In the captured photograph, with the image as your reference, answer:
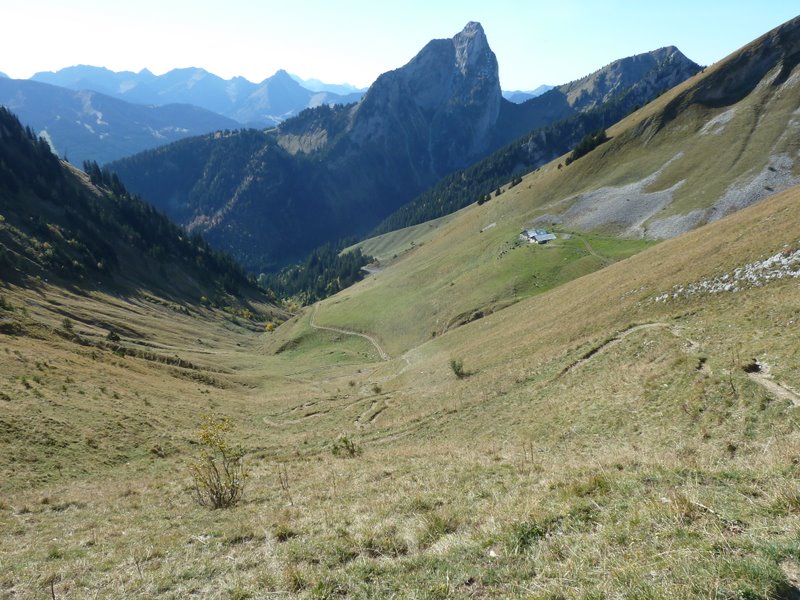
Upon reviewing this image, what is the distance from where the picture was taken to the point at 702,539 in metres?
8.02

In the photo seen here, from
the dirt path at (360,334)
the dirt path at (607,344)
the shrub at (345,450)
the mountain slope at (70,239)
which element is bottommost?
the dirt path at (360,334)

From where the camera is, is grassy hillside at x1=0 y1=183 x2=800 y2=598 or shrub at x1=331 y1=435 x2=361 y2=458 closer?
grassy hillside at x1=0 y1=183 x2=800 y2=598

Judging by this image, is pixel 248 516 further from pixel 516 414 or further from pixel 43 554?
pixel 516 414

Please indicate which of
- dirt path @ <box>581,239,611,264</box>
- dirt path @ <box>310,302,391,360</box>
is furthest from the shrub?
dirt path @ <box>581,239,611,264</box>

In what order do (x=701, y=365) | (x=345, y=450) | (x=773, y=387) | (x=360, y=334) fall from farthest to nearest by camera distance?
(x=360, y=334) < (x=345, y=450) < (x=701, y=365) < (x=773, y=387)

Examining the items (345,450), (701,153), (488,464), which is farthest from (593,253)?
(488,464)

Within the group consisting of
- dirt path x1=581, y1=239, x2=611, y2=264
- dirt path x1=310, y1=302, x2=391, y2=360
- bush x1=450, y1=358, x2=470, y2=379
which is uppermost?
bush x1=450, y1=358, x2=470, y2=379

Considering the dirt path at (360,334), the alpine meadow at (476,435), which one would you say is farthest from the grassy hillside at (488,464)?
the dirt path at (360,334)

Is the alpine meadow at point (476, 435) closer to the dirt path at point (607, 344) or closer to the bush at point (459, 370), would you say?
the dirt path at point (607, 344)

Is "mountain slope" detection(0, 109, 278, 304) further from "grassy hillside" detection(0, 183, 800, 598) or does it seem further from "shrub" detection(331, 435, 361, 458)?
"shrub" detection(331, 435, 361, 458)

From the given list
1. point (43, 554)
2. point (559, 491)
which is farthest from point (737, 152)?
point (43, 554)

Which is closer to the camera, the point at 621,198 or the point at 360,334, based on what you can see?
the point at 621,198

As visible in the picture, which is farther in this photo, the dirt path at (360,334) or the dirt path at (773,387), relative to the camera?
the dirt path at (360,334)

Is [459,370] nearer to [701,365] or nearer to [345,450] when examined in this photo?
[345,450]
